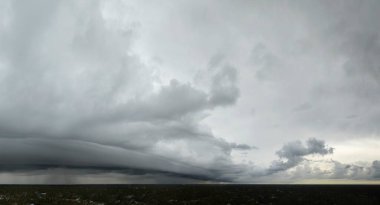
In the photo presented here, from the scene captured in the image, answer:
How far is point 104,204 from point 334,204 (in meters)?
37.2

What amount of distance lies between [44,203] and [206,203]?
855 inches

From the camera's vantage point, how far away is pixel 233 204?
45.7 meters

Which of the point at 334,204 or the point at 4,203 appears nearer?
the point at 4,203

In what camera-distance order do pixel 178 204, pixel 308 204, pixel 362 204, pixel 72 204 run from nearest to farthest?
1. pixel 72 204
2. pixel 178 204
3. pixel 308 204
4. pixel 362 204

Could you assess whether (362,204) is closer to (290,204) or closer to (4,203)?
(290,204)

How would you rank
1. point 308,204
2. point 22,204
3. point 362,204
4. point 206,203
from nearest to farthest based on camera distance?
point 22,204 → point 206,203 → point 308,204 → point 362,204

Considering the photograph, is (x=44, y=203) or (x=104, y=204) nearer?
(x=44, y=203)

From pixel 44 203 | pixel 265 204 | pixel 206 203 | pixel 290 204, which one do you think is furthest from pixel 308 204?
pixel 44 203

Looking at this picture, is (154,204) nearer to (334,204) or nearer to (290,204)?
(290,204)

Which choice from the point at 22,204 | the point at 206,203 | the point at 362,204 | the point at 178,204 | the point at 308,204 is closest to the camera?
the point at 22,204

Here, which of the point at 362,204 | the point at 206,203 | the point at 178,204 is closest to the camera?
the point at 178,204

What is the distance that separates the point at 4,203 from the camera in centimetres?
3466

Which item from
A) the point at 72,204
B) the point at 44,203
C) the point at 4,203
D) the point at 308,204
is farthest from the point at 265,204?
the point at 4,203

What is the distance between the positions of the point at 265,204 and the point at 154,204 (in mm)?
17466
